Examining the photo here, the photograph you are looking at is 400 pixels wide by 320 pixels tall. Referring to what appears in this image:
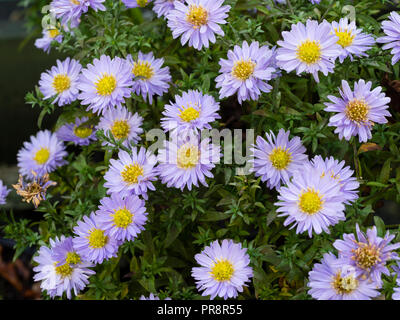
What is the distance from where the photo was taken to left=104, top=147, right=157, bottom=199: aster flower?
109 centimetres

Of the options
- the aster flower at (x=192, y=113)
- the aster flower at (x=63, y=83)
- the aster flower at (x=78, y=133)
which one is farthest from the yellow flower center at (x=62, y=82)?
the aster flower at (x=192, y=113)

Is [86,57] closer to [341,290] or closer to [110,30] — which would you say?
[110,30]

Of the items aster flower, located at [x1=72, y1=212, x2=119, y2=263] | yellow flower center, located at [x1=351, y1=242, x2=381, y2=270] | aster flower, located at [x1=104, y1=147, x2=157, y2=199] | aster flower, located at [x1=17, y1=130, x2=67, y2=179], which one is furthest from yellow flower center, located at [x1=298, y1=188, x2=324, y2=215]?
aster flower, located at [x1=17, y1=130, x2=67, y2=179]

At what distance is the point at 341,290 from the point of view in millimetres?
991

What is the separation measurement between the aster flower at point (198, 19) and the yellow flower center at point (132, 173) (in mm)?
304

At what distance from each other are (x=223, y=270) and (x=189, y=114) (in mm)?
351

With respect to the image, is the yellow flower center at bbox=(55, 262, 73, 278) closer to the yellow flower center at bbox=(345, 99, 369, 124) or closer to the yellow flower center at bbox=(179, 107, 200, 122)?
the yellow flower center at bbox=(179, 107, 200, 122)

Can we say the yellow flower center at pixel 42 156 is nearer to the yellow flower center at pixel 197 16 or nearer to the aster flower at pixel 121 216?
the aster flower at pixel 121 216

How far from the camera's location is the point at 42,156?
1.49 metres

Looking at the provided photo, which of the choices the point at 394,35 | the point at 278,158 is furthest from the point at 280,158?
the point at 394,35

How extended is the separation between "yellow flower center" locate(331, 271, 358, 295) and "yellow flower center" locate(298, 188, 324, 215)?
0.44 ft

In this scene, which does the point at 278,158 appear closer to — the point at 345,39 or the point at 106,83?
the point at 345,39
